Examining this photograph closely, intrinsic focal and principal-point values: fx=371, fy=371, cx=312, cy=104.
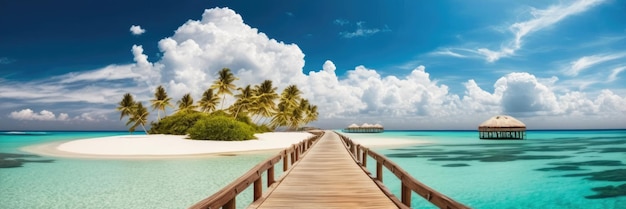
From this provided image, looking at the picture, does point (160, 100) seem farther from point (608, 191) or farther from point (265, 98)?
point (608, 191)

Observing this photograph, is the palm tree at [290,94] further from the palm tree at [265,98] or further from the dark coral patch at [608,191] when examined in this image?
the dark coral patch at [608,191]

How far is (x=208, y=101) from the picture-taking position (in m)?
51.9

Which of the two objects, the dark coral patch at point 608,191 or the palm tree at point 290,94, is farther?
the palm tree at point 290,94

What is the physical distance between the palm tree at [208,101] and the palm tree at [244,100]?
329 cm

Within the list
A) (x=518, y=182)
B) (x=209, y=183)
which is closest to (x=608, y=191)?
(x=518, y=182)

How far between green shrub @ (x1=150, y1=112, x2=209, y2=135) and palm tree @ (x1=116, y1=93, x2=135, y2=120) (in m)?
6.81

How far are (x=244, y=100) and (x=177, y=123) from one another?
9.45m

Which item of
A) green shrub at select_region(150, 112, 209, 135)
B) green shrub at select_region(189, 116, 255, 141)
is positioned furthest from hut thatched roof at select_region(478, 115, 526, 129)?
green shrub at select_region(150, 112, 209, 135)

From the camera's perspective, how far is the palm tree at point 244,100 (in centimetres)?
4888

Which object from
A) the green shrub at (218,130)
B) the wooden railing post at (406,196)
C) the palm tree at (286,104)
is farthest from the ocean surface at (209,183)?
the palm tree at (286,104)

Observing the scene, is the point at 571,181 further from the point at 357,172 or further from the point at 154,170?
the point at 154,170

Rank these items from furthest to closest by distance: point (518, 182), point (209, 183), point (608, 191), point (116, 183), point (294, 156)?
point (518, 182) < point (294, 156) < point (209, 183) < point (116, 183) < point (608, 191)

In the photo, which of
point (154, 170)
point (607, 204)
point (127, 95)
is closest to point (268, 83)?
point (127, 95)

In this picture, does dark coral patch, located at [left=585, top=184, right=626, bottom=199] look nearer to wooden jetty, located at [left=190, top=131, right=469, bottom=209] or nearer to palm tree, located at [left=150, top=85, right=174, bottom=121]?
wooden jetty, located at [left=190, top=131, right=469, bottom=209]
